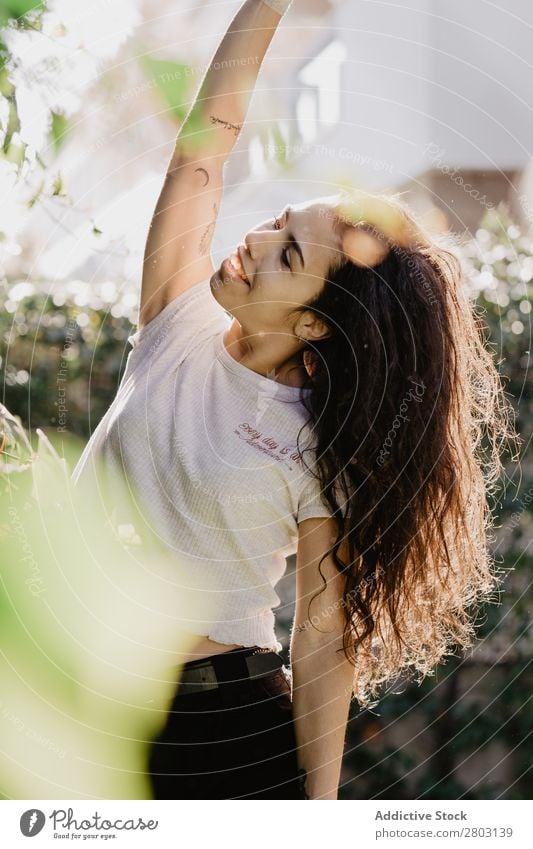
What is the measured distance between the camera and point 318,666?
4.57 feet

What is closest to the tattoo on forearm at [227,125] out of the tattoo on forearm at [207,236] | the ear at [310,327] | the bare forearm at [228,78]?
the bare forearm at [228,78]

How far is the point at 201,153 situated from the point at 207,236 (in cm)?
13

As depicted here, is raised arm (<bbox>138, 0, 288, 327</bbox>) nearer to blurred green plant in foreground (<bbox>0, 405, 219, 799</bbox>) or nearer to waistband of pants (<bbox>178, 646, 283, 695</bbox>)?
blurred green plant in foreground (<bbox>0, 405, 219, 799</bbox>)

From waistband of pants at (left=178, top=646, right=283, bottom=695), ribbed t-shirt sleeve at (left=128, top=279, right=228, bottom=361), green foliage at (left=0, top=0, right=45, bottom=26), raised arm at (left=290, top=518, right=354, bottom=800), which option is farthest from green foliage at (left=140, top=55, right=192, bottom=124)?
waistband of pants at (left=178, top=646, right=283, bottom=695)

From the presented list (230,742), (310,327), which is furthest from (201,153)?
(230,742)

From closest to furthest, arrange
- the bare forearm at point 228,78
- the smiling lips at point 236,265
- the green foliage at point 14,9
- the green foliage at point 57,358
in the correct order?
the green foliage at point 14,9, the smiling lips at point 236,265, the bare forearm at point 228,78, the green foliage at point 57,358

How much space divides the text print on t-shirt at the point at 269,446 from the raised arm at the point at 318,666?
0.31 ft

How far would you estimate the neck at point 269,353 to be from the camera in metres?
1.44

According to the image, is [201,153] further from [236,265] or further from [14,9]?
[14,9]

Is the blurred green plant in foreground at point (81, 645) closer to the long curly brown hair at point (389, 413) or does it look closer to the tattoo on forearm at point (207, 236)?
the long curly brown hair at point (389, 413)

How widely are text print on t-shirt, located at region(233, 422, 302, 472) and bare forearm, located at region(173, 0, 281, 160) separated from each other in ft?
1.44
